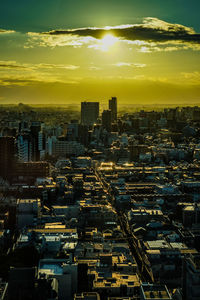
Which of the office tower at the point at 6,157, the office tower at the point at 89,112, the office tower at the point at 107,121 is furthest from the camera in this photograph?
the office tower at the point at 89,112

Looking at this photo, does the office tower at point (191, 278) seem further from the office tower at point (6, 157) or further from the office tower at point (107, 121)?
the office tower at point (107, 121)

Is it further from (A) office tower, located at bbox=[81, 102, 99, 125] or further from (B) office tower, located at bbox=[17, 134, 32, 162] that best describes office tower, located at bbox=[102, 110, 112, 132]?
(B) office tower, located at bbox=[17, 134, 32, 162]

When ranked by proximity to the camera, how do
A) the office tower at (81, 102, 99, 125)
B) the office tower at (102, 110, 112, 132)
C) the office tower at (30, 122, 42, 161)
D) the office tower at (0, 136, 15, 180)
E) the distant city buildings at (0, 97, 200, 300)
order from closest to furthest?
the distant city buildings at (0, 97, 200, 300)
the office tower at (0, 136, 15, 180)
the office tower at (30, 122, 42, 161)
the office tower at (102, 110, 112, 132)
the office tower at (81, 102, 99, 125)

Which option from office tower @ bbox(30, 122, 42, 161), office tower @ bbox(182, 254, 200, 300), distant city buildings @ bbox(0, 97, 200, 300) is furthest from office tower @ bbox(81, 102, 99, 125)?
office tower @ bbox(182, 254, 200, 300)

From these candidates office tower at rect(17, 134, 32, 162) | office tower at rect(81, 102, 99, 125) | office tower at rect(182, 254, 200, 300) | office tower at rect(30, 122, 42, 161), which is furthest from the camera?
office tower at rect(81, 102, 99, 125)

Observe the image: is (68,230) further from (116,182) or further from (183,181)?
(183,181)

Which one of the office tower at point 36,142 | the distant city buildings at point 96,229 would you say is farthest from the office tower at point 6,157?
the office tower at point 36,142

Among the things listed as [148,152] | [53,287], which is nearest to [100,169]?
[148,152]

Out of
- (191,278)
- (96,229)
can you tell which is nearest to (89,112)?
(96,229)

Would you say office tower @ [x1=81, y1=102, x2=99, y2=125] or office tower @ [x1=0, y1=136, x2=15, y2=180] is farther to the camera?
office tower @ [x1=81, y1=102, x2=99, y2=125]
